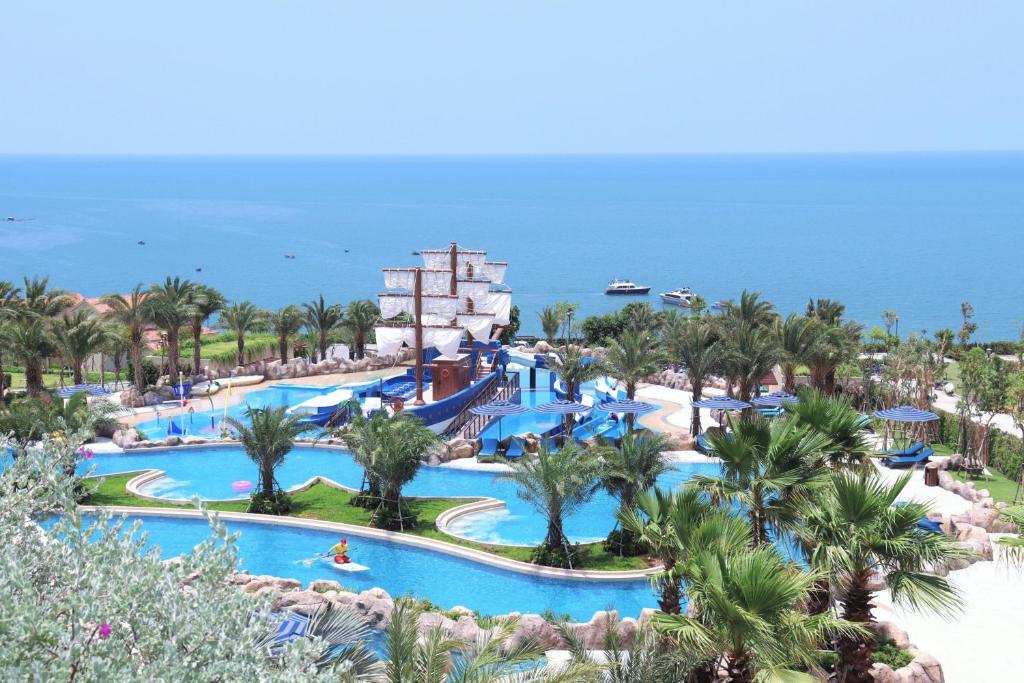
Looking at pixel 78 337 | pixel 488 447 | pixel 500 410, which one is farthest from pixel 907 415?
pixel 78 337

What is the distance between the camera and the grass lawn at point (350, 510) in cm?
2061

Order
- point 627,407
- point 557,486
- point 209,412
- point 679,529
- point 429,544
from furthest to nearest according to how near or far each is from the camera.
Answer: point 209,412
point 627,407
point 429,544
point 557,486
point 679,529

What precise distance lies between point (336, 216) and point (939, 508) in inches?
6851

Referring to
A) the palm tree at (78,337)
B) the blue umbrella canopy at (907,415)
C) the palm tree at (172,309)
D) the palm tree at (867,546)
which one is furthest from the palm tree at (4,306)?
the palm tree at (867,546)

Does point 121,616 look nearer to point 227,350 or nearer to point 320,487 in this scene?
point 320,487

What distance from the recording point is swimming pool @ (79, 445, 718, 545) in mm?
23531

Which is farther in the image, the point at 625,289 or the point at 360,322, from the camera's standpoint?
the point at 625,289

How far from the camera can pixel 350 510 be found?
2400 centimetres

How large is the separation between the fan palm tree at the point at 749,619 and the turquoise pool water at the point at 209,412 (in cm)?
2101

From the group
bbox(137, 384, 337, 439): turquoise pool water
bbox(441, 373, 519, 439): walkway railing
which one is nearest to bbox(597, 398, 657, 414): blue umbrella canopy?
bbox(441, 373, 519, 439): walkway railing

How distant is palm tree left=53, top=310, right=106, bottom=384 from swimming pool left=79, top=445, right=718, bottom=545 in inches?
220

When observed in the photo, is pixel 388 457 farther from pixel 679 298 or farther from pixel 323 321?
pixel 679 298

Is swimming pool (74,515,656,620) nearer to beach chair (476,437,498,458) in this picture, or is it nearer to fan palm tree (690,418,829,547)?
fan palm tree (690,418,829,547)

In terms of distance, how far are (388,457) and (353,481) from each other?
544cm
